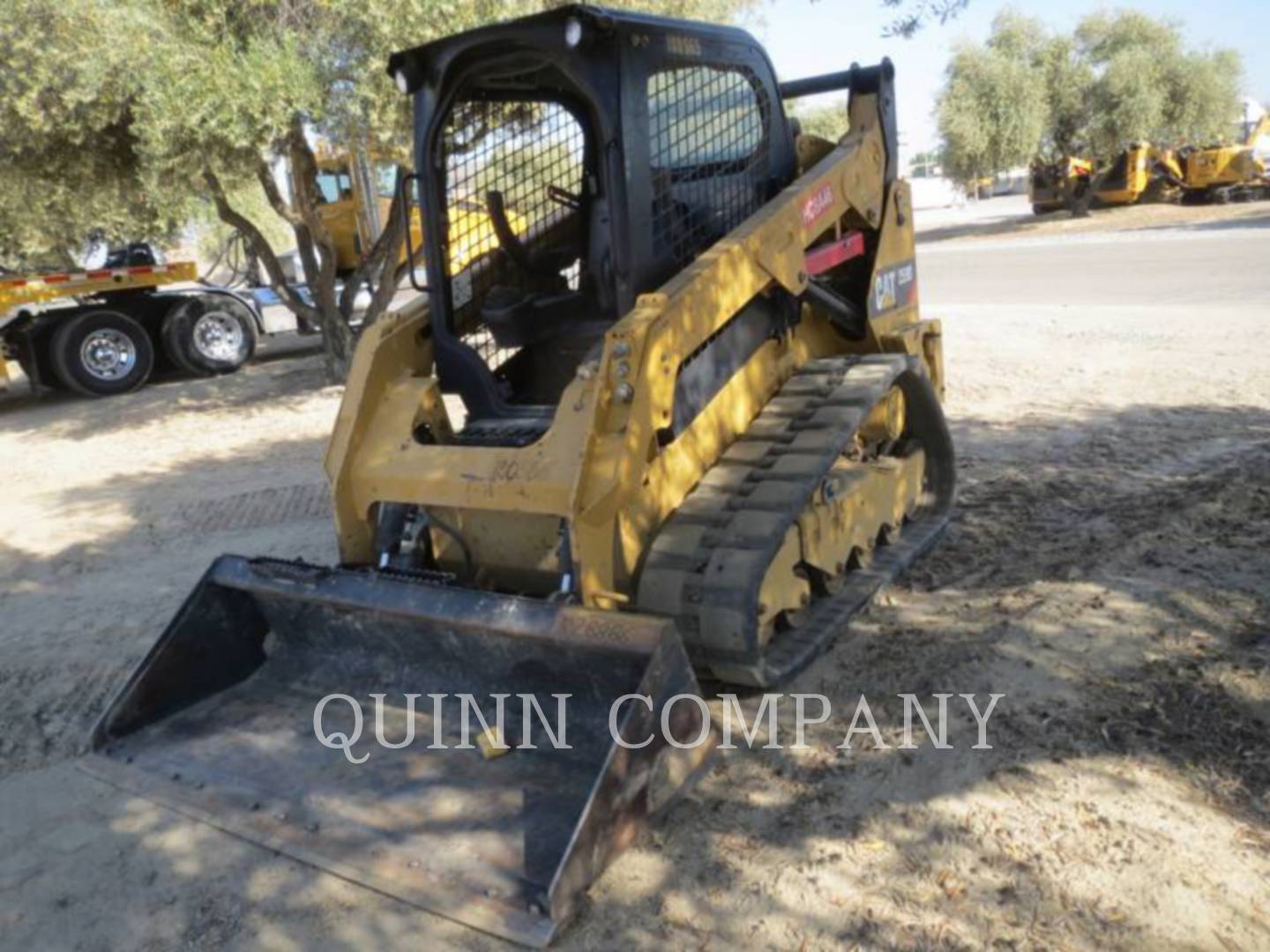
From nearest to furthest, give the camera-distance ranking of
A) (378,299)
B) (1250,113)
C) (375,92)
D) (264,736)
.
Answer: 1. (264,736)
2. (375,92)
3. (378,299)
4. (1250,113)

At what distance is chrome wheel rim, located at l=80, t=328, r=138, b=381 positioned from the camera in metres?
14.7

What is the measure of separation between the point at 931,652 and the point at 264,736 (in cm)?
259

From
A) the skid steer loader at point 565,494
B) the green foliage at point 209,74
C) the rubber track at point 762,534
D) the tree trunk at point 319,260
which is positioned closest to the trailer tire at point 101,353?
the tree trunk at point 319,260

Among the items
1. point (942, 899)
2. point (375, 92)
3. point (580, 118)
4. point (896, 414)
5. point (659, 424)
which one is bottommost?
point (942, 899)

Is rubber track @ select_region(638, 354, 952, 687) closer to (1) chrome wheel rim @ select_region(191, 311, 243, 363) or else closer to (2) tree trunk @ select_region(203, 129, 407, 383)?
(2) tree trunk @ select_region(203, 129, 407, 383)

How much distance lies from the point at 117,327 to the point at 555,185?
1213 cm

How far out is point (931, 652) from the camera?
4.33 metres

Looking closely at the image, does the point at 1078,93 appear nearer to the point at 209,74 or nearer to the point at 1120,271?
the point at 1120,271

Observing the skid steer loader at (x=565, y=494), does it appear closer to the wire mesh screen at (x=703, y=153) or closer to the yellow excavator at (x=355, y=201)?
the wire mesh screen at (x=703, y=153)

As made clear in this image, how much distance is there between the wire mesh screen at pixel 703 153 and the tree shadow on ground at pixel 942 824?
1861 mm

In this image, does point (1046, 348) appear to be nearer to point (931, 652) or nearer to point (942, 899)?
point (931, 652)

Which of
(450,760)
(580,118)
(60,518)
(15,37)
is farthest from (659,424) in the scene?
(15,37)

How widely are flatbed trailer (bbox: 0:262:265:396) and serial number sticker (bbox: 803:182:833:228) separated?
1282 cm

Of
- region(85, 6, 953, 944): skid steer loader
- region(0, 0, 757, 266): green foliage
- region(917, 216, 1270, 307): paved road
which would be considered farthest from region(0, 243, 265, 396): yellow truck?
region(85, 6, 953, 944): skid steer loader
